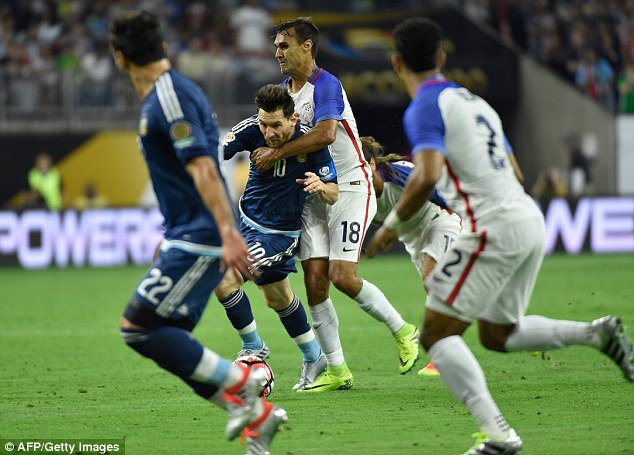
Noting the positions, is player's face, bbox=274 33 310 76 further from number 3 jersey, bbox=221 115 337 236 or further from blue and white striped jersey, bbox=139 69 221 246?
blue and white striped jersey, bbox=139 69 221 246

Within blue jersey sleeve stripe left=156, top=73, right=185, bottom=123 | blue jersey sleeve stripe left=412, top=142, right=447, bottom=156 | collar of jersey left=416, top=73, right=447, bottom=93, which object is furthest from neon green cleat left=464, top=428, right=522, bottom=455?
blue jersey sleeve stripe left=156, top=73, right=185, bottom=123

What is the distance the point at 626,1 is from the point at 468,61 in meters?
4.66

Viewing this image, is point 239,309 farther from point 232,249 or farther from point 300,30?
point 232,249

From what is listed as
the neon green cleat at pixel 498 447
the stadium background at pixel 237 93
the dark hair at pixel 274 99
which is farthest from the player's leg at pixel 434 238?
the stadium background at pixel 237 93

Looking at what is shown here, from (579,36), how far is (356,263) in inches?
762

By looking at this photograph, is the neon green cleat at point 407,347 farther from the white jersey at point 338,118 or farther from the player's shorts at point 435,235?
the white jersey at point 338,118

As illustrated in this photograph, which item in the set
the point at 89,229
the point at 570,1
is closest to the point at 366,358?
the point at 89,229

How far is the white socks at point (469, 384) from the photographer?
5.42m

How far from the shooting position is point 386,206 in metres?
9.31

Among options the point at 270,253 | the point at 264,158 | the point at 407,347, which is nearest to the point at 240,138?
the point at 264,158

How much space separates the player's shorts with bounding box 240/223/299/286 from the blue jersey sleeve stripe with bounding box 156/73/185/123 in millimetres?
2590

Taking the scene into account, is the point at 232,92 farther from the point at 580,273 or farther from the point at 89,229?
the point at 580,273

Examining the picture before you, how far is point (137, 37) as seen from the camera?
5.43m
